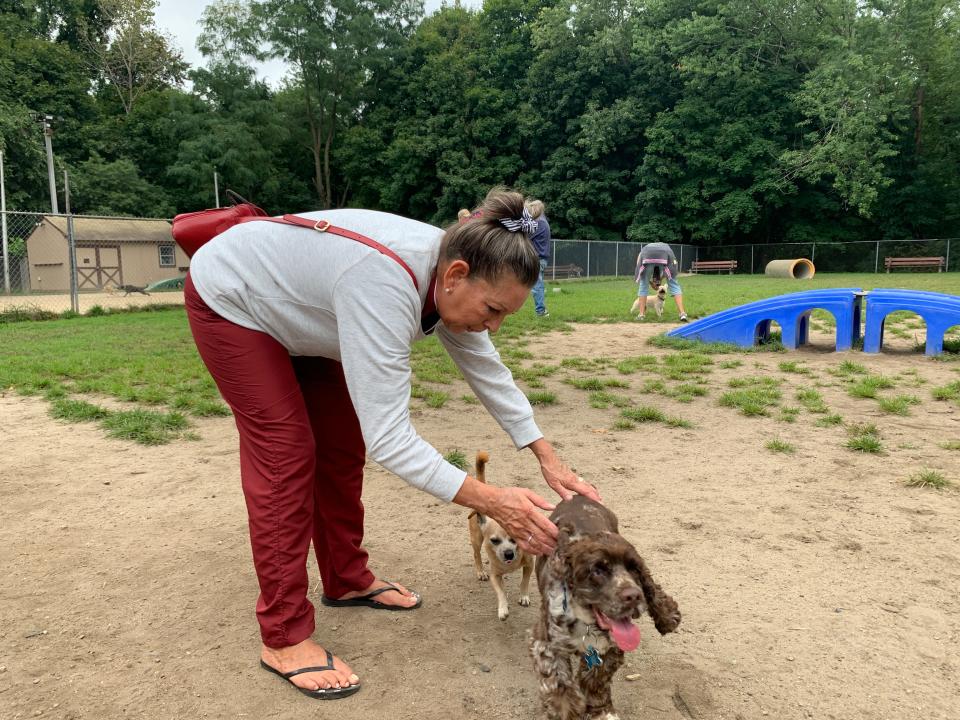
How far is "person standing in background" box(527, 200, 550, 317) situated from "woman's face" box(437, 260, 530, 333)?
15cm

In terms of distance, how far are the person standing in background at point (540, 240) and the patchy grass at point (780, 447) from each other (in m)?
2.38

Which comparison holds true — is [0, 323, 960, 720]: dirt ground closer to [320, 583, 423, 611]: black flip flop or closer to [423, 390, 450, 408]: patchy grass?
[320, 583, 423, 611]: black flip flop

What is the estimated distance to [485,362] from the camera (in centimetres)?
300

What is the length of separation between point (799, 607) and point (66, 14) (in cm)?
7001

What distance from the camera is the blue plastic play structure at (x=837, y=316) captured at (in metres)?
9.15

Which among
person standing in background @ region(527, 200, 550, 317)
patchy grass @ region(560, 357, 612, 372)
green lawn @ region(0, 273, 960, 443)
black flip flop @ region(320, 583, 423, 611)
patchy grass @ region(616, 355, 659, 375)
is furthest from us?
patchy grass @ region(560, 357, 612, 372)

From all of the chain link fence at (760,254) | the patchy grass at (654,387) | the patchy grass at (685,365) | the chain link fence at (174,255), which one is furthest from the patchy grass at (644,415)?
the chain link fence at (760,254)

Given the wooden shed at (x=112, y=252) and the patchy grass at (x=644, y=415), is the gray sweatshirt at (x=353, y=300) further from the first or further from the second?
the wooden shed at (x=112, y=252)

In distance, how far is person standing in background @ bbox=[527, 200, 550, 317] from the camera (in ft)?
10.7

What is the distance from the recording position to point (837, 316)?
392 inches

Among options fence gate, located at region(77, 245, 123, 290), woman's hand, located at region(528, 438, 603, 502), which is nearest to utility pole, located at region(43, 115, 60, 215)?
fence gate, located at region(77, 245, 123, 290)

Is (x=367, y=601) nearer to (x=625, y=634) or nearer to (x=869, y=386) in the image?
(x=625, y=634)

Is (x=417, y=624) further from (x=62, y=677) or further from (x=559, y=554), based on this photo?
(x=62, y=677)

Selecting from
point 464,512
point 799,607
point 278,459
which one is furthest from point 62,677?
point 799,607
